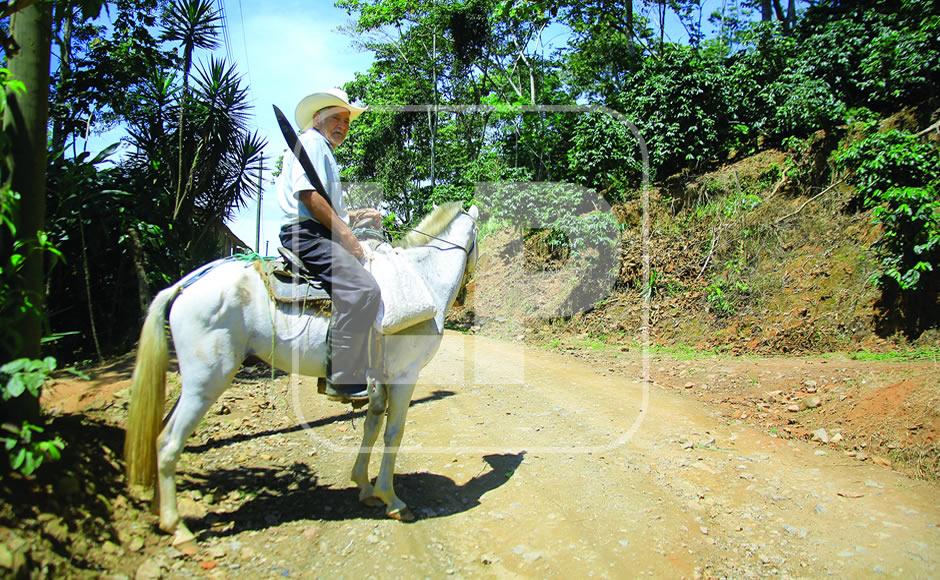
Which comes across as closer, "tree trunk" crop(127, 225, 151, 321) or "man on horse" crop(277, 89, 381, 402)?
"man on horse" crop(277, 89, 381, 402)

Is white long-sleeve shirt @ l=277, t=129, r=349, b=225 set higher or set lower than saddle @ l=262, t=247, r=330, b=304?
higher

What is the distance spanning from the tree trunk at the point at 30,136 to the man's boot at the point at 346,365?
1770mm

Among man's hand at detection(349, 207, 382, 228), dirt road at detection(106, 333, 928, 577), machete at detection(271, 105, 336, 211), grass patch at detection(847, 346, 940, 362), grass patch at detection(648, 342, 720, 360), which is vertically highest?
machete at detection(271, 105, 336, 211)

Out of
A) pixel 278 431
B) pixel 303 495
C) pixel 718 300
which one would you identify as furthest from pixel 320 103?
pixel 718 300

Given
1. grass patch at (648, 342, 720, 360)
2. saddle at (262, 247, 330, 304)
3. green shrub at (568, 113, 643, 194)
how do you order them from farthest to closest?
green shrub at (568, 113, 643, 194) < grass patch at (648, 342, 720, 360) < saddle at (262, 247, 330, 304)

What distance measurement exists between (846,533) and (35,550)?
5187 millimetres

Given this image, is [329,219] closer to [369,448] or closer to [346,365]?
[346,365]

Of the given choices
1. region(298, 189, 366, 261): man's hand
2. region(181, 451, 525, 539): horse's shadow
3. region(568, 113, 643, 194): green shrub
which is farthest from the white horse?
region(568, 113, 643, 194): green shrub

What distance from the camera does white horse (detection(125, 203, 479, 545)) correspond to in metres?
3.87

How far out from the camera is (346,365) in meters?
4.28

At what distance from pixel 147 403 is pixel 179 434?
0.29 metres

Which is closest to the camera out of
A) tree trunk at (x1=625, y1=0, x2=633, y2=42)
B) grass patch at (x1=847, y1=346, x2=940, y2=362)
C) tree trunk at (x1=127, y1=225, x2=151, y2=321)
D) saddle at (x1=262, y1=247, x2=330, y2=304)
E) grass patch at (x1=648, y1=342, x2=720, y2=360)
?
saddle at (x1=262, y1=247, x2=330, y2=304)

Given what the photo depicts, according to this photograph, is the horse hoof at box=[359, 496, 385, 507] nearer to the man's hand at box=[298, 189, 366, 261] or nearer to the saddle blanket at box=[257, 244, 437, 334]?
the saddle blanket at box=[257, 244, 437, 334]

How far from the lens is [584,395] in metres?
8.23
